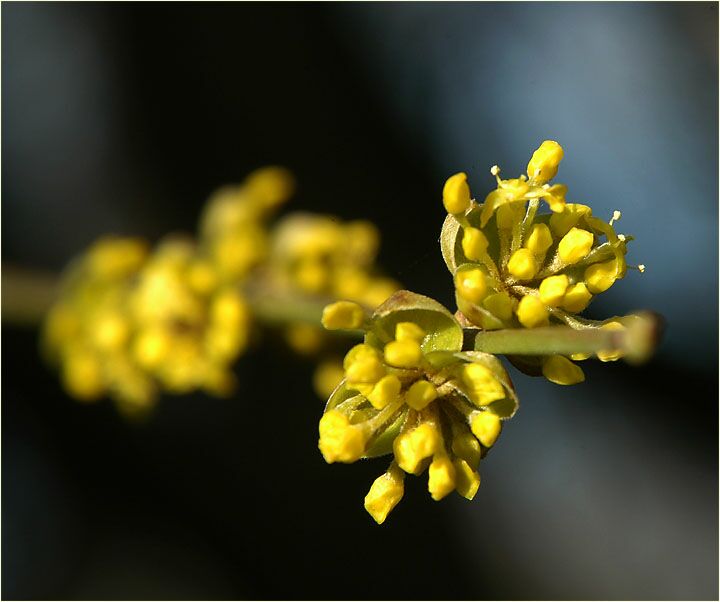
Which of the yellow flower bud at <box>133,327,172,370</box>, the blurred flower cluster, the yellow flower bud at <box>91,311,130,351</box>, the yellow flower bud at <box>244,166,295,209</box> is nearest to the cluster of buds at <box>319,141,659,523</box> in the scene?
the blurred flower cluster

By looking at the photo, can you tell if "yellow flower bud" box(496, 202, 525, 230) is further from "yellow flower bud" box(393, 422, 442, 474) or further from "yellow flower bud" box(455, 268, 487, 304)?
"yellow flower bud" box(393, 422, 442, 474)

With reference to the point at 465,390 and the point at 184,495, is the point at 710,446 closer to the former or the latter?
the point at 184,495

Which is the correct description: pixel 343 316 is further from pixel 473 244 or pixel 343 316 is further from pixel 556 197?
pixel 556 197

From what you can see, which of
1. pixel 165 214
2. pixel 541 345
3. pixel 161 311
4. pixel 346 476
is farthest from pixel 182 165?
pixel 541 345

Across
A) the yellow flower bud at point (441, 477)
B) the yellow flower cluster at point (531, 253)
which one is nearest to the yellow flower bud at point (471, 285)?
the yellow flower cluster at point (531, 253)

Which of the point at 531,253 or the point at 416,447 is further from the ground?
the point at 531,253

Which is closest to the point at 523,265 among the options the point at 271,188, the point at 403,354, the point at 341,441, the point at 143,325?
the point at 403,354
